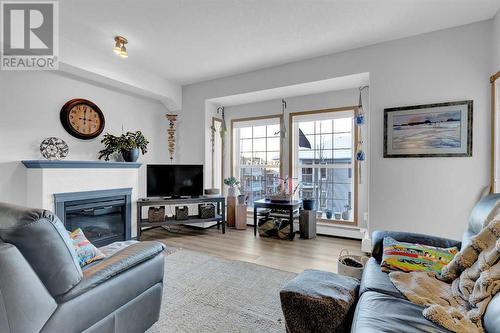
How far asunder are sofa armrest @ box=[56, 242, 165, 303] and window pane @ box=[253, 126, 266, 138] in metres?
3.39

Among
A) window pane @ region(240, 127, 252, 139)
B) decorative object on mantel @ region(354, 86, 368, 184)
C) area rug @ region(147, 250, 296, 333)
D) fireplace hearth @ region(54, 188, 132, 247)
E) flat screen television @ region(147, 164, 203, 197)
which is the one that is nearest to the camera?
area rug @ region(147, 250, 296, 333)

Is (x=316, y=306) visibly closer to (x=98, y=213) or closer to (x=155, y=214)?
(x=155, y=214)

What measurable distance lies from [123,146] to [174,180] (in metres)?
0.95

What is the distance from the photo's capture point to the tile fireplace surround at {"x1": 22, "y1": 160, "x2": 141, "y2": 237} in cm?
285

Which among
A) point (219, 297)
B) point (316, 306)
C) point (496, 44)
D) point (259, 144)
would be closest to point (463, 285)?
point (316, 306)

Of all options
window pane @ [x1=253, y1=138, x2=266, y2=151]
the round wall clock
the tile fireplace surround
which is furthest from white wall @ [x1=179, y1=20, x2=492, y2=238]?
the round wall clock

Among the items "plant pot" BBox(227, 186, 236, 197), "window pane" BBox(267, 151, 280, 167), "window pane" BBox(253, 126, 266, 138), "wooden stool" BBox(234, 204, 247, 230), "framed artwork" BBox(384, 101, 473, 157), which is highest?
"window pane" BBox(253, 126, 266, 138)

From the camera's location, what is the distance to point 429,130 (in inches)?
109

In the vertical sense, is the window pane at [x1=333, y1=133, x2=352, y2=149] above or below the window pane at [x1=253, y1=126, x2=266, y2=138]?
below

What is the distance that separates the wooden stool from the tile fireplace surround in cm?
174

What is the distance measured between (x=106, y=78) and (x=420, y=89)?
13.5 ft

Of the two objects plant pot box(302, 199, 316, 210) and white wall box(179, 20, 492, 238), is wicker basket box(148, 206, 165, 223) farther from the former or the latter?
white wall box(179, 20, 492, 238)

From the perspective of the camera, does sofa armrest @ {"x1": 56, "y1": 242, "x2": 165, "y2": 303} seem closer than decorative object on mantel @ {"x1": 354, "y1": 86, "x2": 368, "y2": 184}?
Yes

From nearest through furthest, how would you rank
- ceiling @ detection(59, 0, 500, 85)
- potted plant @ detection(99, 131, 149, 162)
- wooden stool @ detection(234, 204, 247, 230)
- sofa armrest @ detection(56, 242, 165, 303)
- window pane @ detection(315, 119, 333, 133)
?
sofa armrest @ detection(56, 242, 165, 303), ceiling @ detection(59, 0, 500, 85), potted plant @ detection(99, 131, 149, 162), window pane @ detection(315, 119, 333, 133), wooden stool @ detection(234, 204, 247, 230)
